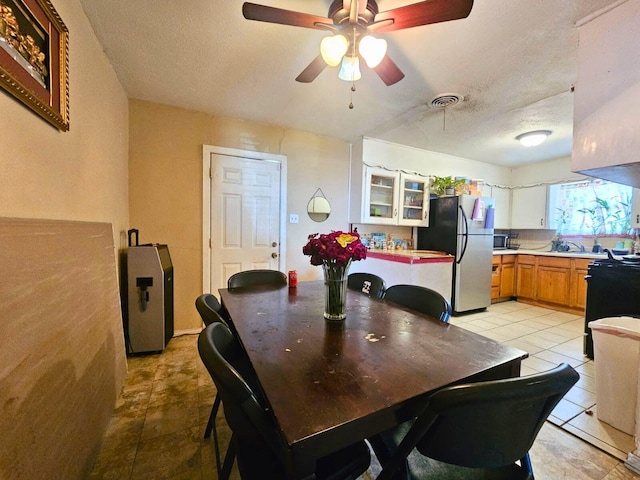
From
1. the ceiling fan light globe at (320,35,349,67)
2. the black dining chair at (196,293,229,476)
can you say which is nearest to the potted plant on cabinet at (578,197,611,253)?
the ceiling fan light globe at (320,35,349,67)

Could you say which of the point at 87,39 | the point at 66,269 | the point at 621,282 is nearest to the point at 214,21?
the point at 87,39

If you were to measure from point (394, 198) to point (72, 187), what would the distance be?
11.5 feet

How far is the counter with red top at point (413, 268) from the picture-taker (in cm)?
Answer: 332

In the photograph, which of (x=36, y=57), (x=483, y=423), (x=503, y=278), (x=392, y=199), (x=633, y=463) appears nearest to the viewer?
(x=483, y=423)

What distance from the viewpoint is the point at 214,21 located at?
5.63 ft

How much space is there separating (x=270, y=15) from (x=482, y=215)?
375cm

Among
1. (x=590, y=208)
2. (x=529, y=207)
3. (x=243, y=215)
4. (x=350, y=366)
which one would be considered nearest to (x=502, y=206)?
(x=529, y=207)

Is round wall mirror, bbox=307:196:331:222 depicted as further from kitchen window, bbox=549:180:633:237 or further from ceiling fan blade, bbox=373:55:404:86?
kitchen window, bbox=549:180:633:237

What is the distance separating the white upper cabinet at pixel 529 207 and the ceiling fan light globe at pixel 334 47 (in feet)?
16.5

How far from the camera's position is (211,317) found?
1.26 metres

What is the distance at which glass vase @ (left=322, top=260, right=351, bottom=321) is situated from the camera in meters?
1.35

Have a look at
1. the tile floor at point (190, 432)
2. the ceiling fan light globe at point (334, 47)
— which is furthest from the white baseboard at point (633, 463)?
the ceiling fan light globe at point (334, 47)

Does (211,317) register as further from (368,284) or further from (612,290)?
(612,290)

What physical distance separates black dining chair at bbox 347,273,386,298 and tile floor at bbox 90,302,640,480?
102cm
